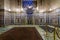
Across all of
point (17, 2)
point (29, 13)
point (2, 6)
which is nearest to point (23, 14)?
point (29, 13)

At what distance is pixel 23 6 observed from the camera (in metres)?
14.5

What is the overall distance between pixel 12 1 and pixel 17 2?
1.90 feet

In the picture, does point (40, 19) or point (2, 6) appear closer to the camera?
point (2, 6)

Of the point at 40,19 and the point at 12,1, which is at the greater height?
the point at 12,1

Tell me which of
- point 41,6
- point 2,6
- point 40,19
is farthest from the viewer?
point 41,6

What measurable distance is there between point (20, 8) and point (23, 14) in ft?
2.75

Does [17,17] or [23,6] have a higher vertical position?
[23,6]

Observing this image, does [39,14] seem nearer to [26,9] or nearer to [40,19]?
[40,19]

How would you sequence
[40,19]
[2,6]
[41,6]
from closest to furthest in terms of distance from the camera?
[2,6], [40,19], [41,6]

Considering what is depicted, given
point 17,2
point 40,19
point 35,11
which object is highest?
point 17,2

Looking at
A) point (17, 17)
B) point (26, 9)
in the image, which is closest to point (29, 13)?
point (26, 9)

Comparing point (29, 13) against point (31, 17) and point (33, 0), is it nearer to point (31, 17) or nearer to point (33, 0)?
point (31, 17)

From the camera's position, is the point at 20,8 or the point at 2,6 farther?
the point at 20,8

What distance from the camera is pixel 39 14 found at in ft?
45.6
